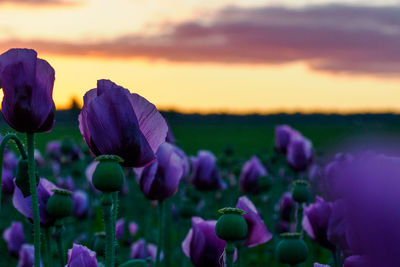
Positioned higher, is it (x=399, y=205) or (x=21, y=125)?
(x=21, y=125)

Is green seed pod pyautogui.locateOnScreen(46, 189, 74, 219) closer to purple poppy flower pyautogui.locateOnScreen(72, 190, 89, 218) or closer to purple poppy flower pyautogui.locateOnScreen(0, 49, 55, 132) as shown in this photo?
purple poppy flower pyautogui.locateOnScreen(0, 49, 55, 132)

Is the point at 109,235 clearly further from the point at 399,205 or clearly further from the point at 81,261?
the point at 399,205

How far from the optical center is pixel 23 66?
133 centimetres

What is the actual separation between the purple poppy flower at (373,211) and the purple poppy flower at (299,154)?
358 centimetres

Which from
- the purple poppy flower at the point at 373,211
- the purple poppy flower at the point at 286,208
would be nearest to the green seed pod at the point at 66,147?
the purple poppy flower at the point at 286,208

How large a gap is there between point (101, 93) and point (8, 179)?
5.12 feet

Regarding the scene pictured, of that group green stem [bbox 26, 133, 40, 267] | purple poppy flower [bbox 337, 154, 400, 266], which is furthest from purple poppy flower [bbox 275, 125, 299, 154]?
purple poppy flower [bbox 337, 154, 400, 266]

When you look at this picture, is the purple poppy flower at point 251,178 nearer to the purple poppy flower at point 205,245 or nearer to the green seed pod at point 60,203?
the purple poppy flower at point 205,245

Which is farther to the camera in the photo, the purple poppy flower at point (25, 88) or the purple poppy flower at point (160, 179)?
the purple poppy flower at point (160, 179)

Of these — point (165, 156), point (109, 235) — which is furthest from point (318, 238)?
point (109, 235)

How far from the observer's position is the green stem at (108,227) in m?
1.11

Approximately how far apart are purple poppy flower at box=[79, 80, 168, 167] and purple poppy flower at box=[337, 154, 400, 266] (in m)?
0.88

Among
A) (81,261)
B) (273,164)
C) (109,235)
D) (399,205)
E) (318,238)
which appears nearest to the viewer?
(399,205)

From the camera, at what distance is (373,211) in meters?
0.46
